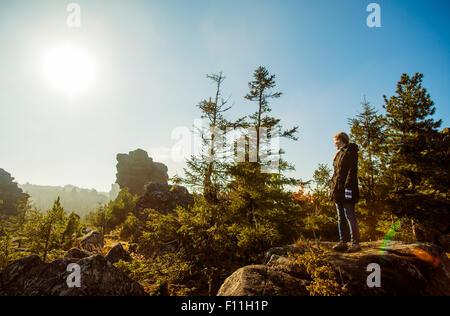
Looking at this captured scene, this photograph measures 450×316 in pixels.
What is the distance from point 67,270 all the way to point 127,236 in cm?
1917

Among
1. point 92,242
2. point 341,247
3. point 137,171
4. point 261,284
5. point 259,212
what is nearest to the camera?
point 261,284

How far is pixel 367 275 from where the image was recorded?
141 inches

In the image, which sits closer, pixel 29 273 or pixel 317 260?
pixel 317 260

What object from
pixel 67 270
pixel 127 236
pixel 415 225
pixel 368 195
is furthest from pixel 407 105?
pixel 127 236

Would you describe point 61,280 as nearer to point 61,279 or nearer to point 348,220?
point 61,279

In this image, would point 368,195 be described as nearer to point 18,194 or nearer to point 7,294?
point 7,294

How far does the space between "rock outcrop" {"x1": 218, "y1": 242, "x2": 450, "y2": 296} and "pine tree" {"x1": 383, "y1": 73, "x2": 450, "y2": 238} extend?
7.56m

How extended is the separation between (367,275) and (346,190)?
1.83 m

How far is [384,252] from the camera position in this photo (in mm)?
4301

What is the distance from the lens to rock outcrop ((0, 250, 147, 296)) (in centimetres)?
387

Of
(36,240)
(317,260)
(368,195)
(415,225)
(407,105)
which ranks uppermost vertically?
(407,105)

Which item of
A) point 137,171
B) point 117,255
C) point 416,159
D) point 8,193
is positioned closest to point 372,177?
point 416,159

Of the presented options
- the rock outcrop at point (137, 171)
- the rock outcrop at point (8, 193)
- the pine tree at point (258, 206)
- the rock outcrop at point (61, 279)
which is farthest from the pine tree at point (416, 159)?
the rock outcrop at point (8, 193)

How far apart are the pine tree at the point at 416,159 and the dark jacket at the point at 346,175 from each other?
354 inches
